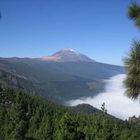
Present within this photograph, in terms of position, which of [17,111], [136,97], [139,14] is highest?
[139,14]

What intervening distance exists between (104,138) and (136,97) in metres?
70.3

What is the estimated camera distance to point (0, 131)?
138625mm

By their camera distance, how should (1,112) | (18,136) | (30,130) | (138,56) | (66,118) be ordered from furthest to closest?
(1,112)
(30,130)
(18,136)
(66,118)
(138,56)

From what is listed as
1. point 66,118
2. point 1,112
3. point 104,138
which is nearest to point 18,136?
point 104,138

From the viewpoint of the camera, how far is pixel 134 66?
52.0 feet

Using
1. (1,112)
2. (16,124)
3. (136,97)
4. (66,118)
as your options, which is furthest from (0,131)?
(136,97)

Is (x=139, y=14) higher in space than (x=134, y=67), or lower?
higher

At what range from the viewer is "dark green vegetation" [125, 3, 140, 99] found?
15859mm

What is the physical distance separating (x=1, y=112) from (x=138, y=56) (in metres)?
147

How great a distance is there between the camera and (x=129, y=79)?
16.1 meters

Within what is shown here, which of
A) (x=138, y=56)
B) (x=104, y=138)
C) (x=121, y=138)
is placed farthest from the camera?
(x=121, y=138)

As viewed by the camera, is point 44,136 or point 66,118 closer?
point 66,118

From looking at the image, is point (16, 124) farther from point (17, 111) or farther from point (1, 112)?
point (1, 112)

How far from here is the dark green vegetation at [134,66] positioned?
15.9 metres
